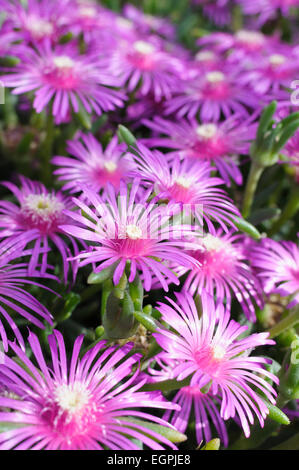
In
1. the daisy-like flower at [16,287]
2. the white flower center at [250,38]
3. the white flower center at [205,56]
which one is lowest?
the daisy-like flower at [16,287]

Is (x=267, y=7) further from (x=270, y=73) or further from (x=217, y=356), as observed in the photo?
(x=217, y=356)

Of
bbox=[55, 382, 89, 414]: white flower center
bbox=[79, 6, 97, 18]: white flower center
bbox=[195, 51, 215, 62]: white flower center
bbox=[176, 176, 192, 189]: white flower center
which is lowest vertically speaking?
bbox=[55, 382, 89, 414]: white flower center

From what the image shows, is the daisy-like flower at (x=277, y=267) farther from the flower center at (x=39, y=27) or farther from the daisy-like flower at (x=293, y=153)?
the flower center at (x=39, y=27)

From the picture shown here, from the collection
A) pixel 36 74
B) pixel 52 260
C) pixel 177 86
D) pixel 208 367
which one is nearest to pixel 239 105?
pixel 177 86

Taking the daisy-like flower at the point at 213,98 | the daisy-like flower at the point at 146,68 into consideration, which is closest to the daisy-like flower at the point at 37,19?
the daisy-like flower at the point at 146,68

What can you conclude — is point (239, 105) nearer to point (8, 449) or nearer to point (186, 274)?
point (186, 274)

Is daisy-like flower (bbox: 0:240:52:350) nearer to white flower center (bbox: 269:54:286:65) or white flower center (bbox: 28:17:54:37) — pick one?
white flower center (bbox: 28:17:54:37)

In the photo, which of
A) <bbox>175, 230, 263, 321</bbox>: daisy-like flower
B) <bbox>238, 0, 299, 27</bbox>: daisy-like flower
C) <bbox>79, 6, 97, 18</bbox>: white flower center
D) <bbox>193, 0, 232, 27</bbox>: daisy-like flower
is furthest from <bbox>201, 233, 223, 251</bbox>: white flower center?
<bbox>193, 0, 232, 27</bbox>: daisy-like flower
